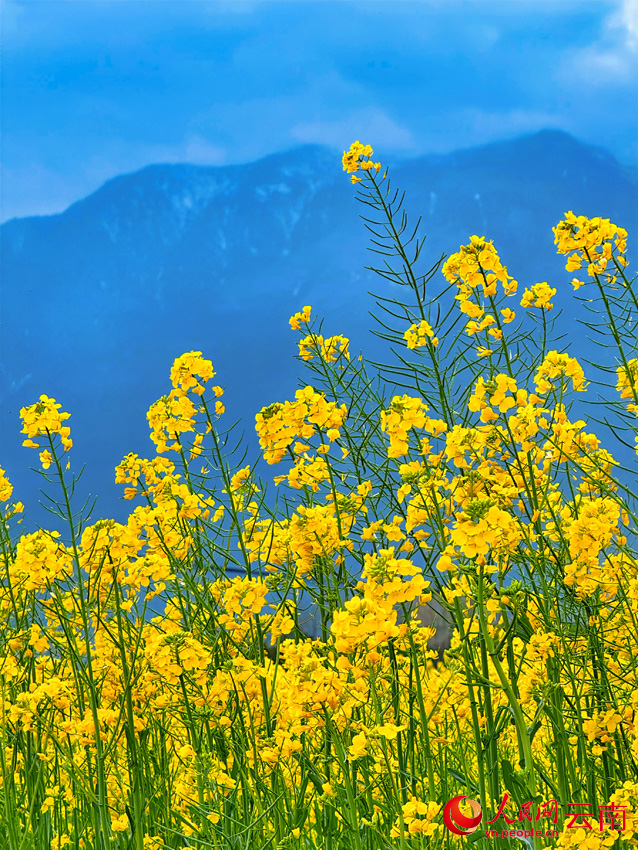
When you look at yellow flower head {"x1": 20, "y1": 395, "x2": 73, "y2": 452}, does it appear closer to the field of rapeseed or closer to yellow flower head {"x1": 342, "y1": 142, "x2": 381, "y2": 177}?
the field of rapeseed

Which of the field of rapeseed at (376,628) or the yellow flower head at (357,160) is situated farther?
the yellow flower head at (357,160)

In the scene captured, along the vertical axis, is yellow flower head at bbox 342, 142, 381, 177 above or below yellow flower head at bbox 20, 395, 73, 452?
above

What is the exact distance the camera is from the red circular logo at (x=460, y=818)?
1.91 m

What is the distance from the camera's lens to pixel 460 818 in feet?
6.34

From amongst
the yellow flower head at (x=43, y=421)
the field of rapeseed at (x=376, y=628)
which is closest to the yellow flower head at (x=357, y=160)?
the field of rapeseed at (x=376, y=628)

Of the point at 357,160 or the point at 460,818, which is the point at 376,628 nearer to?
the point at 460,818

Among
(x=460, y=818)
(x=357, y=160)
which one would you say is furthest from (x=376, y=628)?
(x=357, y=160)

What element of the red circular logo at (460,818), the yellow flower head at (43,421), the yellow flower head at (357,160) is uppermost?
the yellow flower head at (357,160)

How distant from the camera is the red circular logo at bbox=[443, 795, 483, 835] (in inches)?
75.1

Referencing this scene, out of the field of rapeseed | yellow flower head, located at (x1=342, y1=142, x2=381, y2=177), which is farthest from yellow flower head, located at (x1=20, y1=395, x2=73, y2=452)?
yellow flower head, located at (x1=342, y1=142, x2=381, y2=177)

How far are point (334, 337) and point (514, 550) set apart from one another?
1.40 metres

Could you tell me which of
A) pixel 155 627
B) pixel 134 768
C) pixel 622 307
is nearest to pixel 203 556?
pixel 155 627

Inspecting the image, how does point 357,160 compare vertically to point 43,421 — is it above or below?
above

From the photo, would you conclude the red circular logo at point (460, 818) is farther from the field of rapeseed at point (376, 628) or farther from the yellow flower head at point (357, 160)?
the yellow flower head at point (357, 160)
